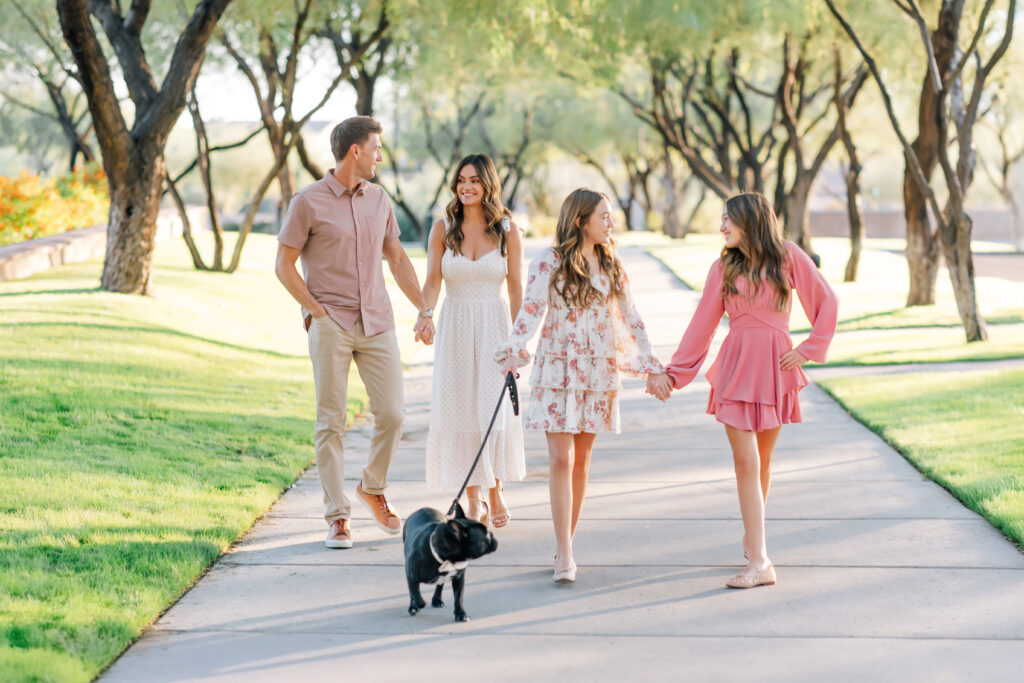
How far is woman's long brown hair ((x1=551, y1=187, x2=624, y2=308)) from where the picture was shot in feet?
17.2

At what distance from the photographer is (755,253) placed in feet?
17.0

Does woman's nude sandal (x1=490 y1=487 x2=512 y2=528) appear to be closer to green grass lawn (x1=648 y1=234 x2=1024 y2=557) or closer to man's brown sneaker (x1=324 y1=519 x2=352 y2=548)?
man's brown sneaker (x1=324 y1=519 x2=352 y2=548)

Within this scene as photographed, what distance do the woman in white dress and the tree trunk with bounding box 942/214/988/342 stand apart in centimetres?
887

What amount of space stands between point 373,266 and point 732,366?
1.89 m

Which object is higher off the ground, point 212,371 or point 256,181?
point 256,181

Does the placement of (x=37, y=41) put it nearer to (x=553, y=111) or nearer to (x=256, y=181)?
(x=553, y=111)

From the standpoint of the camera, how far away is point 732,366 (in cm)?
527

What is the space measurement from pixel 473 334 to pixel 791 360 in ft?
5.62

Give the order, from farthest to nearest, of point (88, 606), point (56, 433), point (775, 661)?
point (56, 433), point (88, 606), point (775, 661)

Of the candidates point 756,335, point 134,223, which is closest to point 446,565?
point 756,335

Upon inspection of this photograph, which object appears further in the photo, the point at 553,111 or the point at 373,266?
the point at 553,111

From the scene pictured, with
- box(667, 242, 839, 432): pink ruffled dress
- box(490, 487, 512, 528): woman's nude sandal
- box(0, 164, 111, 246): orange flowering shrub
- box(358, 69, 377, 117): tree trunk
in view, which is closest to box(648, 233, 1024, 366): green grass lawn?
box(490, 487, 512, 528): woman's nude sandal

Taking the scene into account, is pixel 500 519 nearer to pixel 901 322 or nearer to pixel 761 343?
pixel 761 343

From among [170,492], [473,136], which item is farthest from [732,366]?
[473,136]
